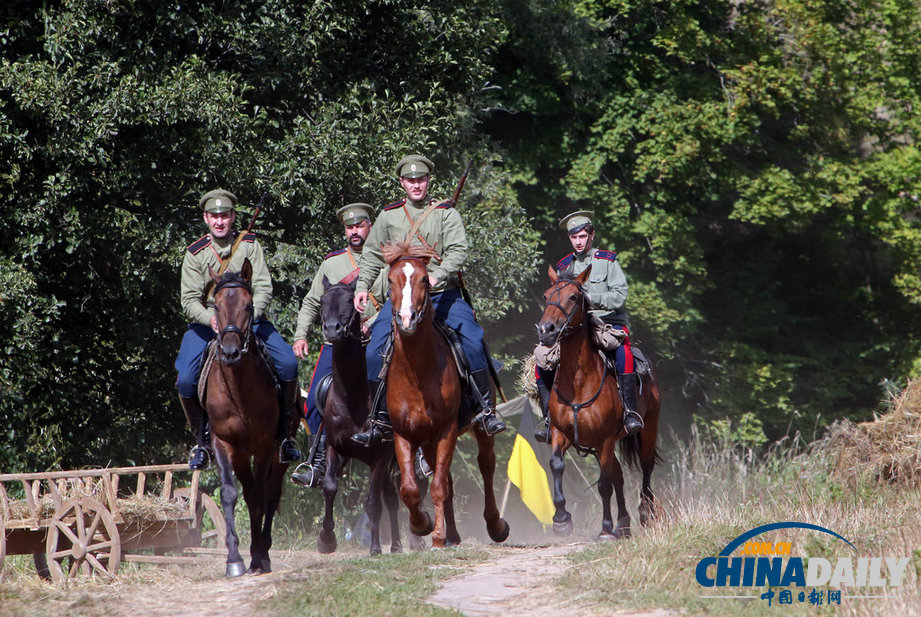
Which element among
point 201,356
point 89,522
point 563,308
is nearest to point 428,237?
point 563,308

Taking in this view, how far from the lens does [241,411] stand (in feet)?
34.5

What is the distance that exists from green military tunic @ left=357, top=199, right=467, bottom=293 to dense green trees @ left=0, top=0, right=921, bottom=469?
4664mm

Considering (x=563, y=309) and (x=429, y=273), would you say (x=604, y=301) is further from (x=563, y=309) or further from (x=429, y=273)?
(x=429, y=273)

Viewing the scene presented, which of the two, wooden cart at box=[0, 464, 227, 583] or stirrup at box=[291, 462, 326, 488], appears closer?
wooden cart at box=[0, 464, 227, 583]

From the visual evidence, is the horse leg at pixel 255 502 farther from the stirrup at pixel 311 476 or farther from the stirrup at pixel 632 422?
the stirrup at pixel 632 422

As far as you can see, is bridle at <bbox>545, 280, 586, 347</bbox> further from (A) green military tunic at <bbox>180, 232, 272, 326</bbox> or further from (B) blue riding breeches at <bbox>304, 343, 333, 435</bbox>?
(A) green military tunic at <bbox>180, 232, 272, 326</bbox>

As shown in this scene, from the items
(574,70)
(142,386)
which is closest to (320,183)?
(142,386)

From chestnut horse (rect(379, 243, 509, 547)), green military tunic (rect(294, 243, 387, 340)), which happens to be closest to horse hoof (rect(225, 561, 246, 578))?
chestnut horse (rect(379, 243, 509, 547))

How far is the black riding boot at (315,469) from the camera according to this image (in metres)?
12.2

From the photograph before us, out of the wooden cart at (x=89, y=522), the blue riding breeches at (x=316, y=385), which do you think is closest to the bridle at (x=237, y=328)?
the blue riding breeches at (x=316, y=385)

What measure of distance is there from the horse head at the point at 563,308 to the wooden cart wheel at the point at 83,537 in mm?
4659

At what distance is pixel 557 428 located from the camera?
477 inches

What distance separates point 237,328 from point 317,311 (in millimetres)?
3181

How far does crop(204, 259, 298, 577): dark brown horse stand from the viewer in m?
10.0
